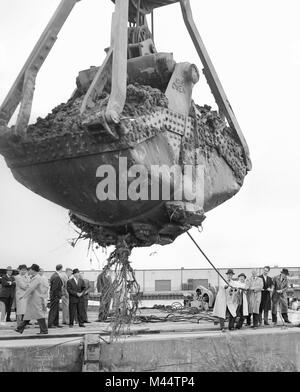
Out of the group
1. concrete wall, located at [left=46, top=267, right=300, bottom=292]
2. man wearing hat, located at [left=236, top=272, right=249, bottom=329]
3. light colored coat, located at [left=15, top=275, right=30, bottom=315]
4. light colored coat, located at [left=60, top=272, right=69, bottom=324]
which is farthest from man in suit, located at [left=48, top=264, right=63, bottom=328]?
concrete wall, located at [left=46, top=267, right=300, bottom=292]

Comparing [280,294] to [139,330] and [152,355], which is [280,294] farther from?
[152,355]

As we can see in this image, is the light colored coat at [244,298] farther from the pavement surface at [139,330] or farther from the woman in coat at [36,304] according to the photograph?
the woman in coat at [36,304]

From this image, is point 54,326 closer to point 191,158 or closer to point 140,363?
point 140,363

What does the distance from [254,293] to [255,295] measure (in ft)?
0.17

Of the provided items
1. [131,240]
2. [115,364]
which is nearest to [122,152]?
[131,240]

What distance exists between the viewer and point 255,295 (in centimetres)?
1189

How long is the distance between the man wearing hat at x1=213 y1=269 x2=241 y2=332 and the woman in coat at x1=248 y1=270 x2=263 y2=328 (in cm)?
74

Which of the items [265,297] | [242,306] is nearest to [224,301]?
[242,306]

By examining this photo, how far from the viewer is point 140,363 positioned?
25.5 ft

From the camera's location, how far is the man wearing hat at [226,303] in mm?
10742

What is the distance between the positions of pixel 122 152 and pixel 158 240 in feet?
4.65

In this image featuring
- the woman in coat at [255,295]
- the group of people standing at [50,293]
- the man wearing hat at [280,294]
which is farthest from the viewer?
the man wearing hat at [280,294]

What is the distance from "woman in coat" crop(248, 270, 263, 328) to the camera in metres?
11.6

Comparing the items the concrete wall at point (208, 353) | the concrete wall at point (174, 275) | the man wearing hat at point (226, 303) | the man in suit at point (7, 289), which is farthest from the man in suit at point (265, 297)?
the concrete wall at point (174, 275)
